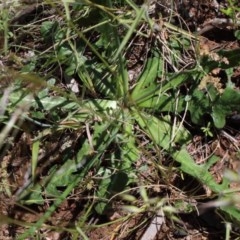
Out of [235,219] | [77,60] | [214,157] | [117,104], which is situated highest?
[77,60]

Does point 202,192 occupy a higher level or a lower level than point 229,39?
lower

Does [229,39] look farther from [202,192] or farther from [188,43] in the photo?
[202,192]

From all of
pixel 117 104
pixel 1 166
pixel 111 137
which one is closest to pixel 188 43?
pixel 117 104

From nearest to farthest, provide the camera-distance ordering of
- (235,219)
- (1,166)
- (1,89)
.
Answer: (235,219), (1,89), (1,166)

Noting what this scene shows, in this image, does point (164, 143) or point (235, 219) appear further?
point (164, 143)

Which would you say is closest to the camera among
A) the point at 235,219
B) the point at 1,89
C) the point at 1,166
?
the point at 235,219

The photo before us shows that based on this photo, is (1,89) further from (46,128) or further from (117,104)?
(117,104)

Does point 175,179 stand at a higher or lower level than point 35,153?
lower
